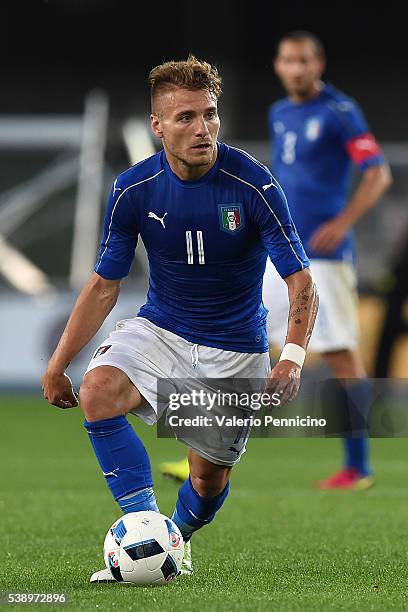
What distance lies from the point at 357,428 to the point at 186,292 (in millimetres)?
2931

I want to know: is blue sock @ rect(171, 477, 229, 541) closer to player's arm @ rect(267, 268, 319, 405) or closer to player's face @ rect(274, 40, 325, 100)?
player's arm @ rect(267, 268, 319, 405)

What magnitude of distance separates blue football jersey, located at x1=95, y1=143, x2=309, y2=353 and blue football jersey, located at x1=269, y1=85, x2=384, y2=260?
2.76 m

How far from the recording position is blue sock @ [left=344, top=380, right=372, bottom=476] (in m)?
7.38

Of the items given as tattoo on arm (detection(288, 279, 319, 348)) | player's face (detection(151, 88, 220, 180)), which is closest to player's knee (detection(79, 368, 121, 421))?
tattoo on arm (detection(288, 279, 319, 348))

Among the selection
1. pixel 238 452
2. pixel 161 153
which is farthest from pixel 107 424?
pixel 161 153

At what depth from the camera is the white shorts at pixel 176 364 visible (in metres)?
4.56

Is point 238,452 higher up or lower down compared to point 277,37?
lower down

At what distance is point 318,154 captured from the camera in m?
7.54

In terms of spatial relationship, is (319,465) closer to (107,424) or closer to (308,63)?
(308,63)

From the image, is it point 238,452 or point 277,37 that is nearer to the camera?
point 238,452

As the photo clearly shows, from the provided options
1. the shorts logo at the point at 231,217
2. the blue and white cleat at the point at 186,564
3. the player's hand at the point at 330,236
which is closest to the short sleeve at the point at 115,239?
the shorts logo at the point at 231,217

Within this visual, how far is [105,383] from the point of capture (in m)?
4.38

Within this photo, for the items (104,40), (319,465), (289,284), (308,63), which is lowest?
(319,465)

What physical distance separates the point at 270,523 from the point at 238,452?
4.34ft
